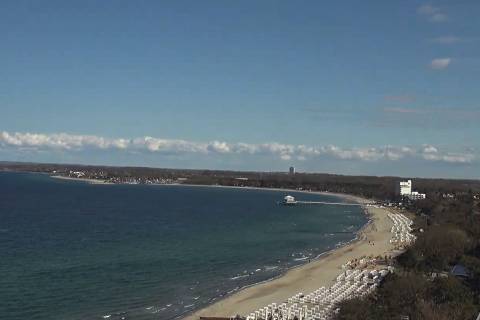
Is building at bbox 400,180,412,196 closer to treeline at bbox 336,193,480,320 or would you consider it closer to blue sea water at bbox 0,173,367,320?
blue sea water at bbox 0,173,367,320

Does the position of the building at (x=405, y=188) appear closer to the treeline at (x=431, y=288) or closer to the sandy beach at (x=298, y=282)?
the sandy beach at (x=298, y=282)

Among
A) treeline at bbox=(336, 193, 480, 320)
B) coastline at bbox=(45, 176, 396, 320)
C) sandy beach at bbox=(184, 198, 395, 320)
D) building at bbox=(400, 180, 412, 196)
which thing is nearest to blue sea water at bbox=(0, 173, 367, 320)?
coastline at bbox=(45, 176, 396, 320)

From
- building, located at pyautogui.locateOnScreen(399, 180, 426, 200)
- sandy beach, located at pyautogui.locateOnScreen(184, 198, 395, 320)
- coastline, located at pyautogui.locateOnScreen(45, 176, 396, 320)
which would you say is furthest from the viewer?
building, located at pyautogui.locateOnScreen(399, 180, 426, 200)

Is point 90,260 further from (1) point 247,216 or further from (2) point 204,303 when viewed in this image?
(1) point 247,216

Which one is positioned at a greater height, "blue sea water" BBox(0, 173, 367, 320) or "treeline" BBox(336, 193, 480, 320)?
"treeline" BBox(336, 193, 480, 320)

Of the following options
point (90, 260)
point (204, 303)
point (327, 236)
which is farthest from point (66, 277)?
point (327, 236)

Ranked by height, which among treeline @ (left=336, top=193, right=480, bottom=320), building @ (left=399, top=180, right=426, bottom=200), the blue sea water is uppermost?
building @ (left=399, top=180, right=426, bottom=200)

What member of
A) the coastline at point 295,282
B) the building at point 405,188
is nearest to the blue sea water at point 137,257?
the coastline at point 295,282
